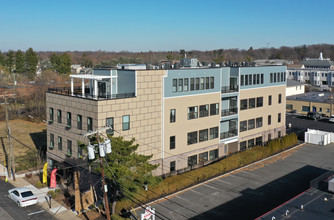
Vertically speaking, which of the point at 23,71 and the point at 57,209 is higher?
the point at 23,71

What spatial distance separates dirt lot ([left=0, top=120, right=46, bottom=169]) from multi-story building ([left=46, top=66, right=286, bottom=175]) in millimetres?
7295

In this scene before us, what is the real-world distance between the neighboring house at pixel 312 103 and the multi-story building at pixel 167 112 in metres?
30.4

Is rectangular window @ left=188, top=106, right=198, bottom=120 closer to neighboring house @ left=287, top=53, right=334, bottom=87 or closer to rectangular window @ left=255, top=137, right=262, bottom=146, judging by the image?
rectangular window @ left=255, top=137, right=262, bottom=146

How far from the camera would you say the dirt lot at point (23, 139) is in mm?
46800

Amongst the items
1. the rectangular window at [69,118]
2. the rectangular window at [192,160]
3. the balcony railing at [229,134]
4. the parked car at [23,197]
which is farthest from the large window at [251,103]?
the parked car at [23,197]

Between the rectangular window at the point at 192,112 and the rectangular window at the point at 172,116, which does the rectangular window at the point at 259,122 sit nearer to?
the rectangular window at the point at 192,112

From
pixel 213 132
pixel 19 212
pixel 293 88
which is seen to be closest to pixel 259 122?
pixel 213 132

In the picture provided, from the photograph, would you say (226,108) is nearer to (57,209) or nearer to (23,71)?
(57,209)

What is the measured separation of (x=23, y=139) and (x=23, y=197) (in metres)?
28.0

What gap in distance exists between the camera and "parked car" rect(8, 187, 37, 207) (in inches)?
1224

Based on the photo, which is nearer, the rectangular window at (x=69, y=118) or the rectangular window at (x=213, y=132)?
the rectangular window at (x=69, y=118)

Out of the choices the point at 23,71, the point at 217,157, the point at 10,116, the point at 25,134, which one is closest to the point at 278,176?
the point at 217,157

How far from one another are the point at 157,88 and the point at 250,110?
56.1ft

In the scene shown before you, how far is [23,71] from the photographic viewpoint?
375ft
